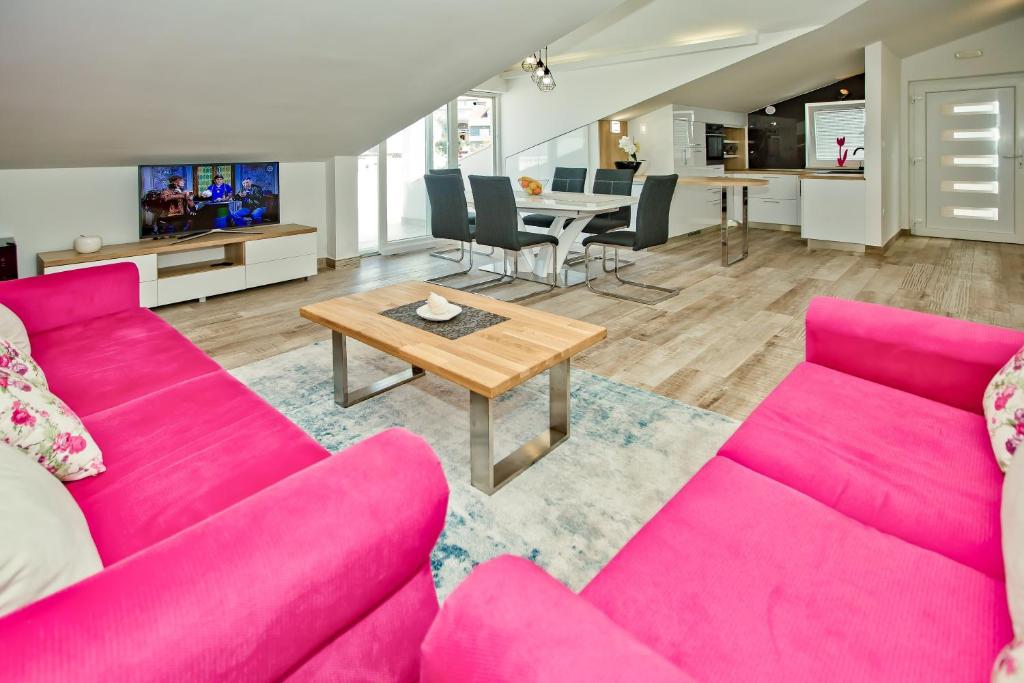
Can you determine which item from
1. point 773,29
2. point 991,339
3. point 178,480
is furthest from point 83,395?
point 773,29

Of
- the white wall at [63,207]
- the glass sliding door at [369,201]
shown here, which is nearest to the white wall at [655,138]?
the glass sliding door at [369,201]

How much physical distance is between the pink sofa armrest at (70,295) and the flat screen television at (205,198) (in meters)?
2.21

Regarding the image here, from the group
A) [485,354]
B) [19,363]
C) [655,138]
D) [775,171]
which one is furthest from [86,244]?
[775,171]

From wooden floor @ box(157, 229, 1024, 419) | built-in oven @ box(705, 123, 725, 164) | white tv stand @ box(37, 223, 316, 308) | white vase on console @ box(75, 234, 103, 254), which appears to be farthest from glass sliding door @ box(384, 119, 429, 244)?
built-in oven @ box(705, 123, 725, 164)

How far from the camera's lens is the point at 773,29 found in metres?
5.86

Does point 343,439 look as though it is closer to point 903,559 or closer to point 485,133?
point 903,559

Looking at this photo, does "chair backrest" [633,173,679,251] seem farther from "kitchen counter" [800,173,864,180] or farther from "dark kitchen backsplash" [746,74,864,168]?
"dark kitchen backsplash" [746,74,864,168]

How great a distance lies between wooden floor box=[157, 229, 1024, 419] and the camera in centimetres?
325

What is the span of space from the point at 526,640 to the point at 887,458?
1161 mm

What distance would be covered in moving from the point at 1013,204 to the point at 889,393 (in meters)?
7.08

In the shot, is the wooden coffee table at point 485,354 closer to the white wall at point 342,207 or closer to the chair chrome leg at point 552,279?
the chair chrome leg at point 552,279

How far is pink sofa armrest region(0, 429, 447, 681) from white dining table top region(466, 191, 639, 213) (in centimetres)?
404

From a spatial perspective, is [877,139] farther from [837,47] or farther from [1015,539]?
[1015,539]

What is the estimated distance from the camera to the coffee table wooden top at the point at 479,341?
1986 mm
